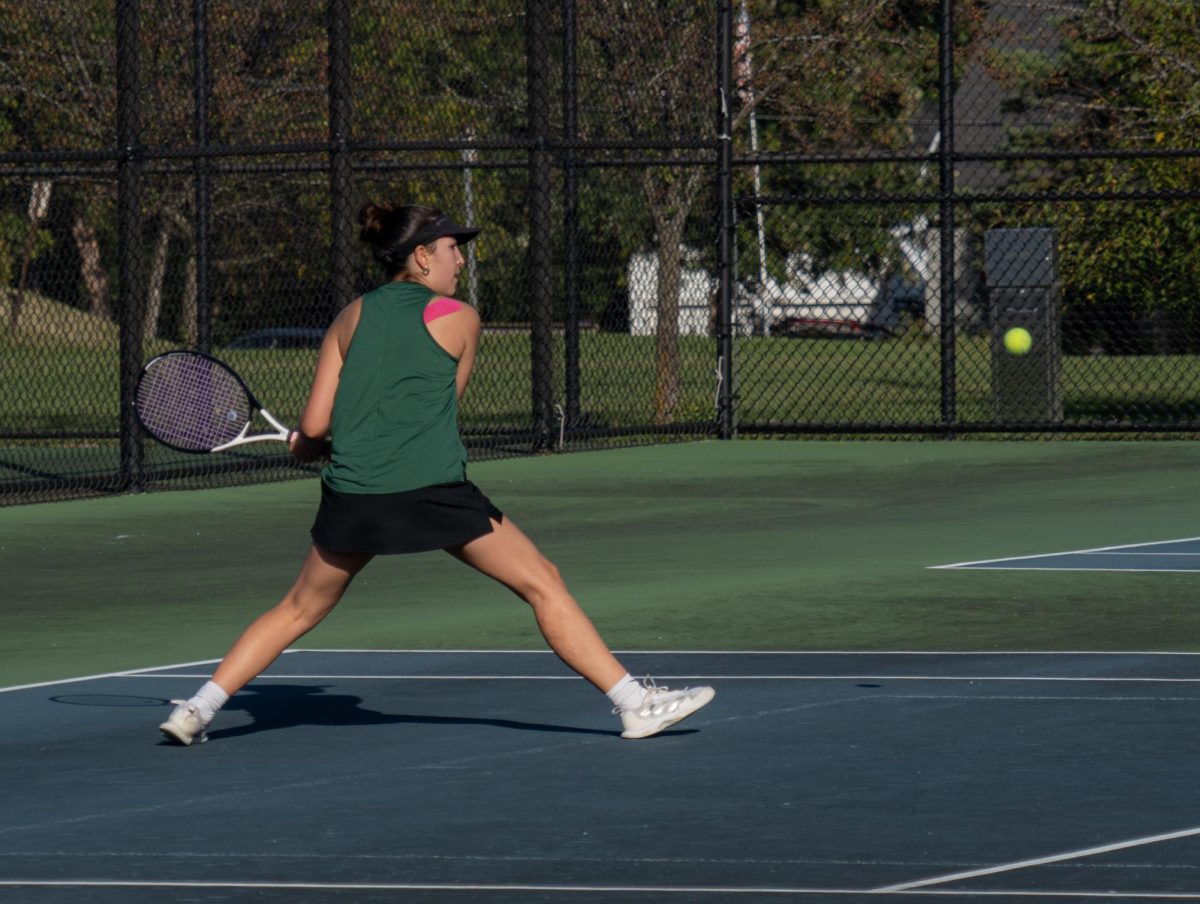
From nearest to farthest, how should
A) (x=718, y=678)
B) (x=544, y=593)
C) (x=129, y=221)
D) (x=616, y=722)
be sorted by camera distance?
(x=544, y=593)
(x=616, y=722)
(x=718, y=678)
(x=129, y=221)

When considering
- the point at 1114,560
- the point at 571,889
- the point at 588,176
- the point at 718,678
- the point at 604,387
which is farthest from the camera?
the point at 604,387

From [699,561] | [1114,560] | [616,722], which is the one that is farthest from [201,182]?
[616,722]

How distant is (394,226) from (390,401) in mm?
502

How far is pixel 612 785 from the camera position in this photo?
659 cm

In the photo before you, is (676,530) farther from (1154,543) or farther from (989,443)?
(989,443)

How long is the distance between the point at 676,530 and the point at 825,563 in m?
1.55

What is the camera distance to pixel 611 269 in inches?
760

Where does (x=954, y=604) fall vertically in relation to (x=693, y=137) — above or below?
below

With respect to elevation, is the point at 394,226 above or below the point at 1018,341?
above

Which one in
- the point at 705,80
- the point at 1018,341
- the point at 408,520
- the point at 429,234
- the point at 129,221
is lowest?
the point at 408,520

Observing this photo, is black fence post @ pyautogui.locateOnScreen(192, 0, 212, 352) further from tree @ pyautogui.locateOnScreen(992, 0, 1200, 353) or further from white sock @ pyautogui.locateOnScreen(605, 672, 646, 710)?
white sock @ pyautogui.locateOnScreen(605, 672, 646, 710)

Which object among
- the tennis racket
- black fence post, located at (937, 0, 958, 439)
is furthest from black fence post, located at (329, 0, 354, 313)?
the tennis racket

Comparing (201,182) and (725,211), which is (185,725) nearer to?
(201,182)

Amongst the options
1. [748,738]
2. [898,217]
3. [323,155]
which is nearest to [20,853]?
[748,738]
